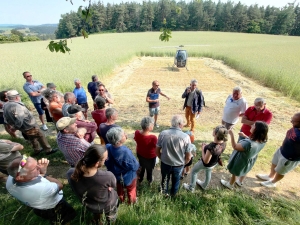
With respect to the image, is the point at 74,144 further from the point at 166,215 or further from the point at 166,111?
the point at 166,111

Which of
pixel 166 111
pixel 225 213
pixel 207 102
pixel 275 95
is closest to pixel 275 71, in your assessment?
pixel 275 95

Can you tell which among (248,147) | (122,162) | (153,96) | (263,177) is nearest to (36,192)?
(122,162)

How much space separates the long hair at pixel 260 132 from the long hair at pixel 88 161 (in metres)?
2.30

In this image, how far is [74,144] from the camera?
2.64m

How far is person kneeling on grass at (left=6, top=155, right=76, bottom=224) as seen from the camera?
6.17ft

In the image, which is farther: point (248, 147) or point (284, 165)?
point (284, 165)

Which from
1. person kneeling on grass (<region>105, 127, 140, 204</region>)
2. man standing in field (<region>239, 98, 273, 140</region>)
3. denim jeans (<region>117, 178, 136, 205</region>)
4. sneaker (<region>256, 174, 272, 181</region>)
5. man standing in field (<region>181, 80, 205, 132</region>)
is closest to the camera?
person kneeling on grass (<region>105, 127, 140, 204</region>)

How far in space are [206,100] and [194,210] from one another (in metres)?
6.43

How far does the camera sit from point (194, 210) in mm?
2789

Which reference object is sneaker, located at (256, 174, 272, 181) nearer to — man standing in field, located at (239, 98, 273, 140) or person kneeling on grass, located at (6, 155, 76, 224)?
man standing in field, located at (239, 98, 273, 140)

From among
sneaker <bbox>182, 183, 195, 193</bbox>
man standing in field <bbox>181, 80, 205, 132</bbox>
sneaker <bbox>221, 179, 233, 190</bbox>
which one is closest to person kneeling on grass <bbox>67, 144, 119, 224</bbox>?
sneaker <bbox>182, 183, 195, 193</bbox>

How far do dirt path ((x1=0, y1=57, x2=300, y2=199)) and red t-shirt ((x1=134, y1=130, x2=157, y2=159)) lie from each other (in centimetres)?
102

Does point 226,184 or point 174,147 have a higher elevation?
point 174,147

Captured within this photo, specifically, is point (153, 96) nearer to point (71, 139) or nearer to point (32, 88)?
point (71, 139)
